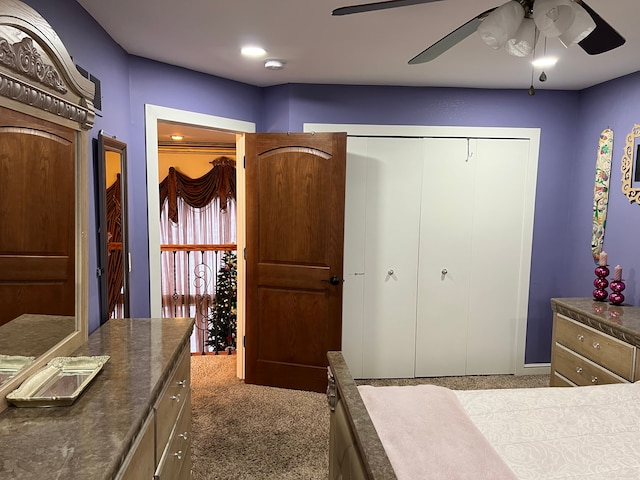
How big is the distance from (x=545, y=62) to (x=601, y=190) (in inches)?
44.3

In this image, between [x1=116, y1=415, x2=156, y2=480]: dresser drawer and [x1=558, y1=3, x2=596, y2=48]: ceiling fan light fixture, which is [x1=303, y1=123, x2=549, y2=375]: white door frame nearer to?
[x1=558, y1=3, x2=596, y2=48]: ceiling fan light fixture

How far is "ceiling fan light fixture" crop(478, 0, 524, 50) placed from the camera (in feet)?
4.53

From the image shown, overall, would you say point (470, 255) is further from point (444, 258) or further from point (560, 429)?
point (560, 429)

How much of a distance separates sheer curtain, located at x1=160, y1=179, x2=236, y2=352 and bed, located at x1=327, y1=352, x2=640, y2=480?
5348 mm

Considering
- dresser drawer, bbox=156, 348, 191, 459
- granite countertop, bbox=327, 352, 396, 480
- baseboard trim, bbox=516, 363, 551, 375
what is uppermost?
granite countertop, bbox=327, 352, 396, 480

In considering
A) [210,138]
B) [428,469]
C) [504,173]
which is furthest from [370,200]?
[210,138]

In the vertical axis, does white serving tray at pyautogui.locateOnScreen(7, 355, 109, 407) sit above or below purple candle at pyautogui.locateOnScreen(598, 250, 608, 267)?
below

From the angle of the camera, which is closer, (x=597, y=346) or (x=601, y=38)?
(x=601, y=38)

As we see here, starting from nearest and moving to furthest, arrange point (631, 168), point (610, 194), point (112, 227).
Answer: point (112, 227) → point (631, 168) → point (610, 194)

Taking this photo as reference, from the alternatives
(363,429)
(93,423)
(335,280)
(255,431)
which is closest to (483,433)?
(363,429)

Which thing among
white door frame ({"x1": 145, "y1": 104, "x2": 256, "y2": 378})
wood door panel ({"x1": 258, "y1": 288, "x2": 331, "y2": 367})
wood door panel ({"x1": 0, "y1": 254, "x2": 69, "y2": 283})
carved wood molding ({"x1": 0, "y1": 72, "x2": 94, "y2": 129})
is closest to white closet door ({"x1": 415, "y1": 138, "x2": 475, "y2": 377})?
wood door panel ({"x1": 258, "y1": 288, "x2": 331, "y2": 367})

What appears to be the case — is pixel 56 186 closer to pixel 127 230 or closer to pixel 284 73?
pixel 127 230

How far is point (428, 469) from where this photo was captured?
131 centimetres

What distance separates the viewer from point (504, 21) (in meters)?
1.38
